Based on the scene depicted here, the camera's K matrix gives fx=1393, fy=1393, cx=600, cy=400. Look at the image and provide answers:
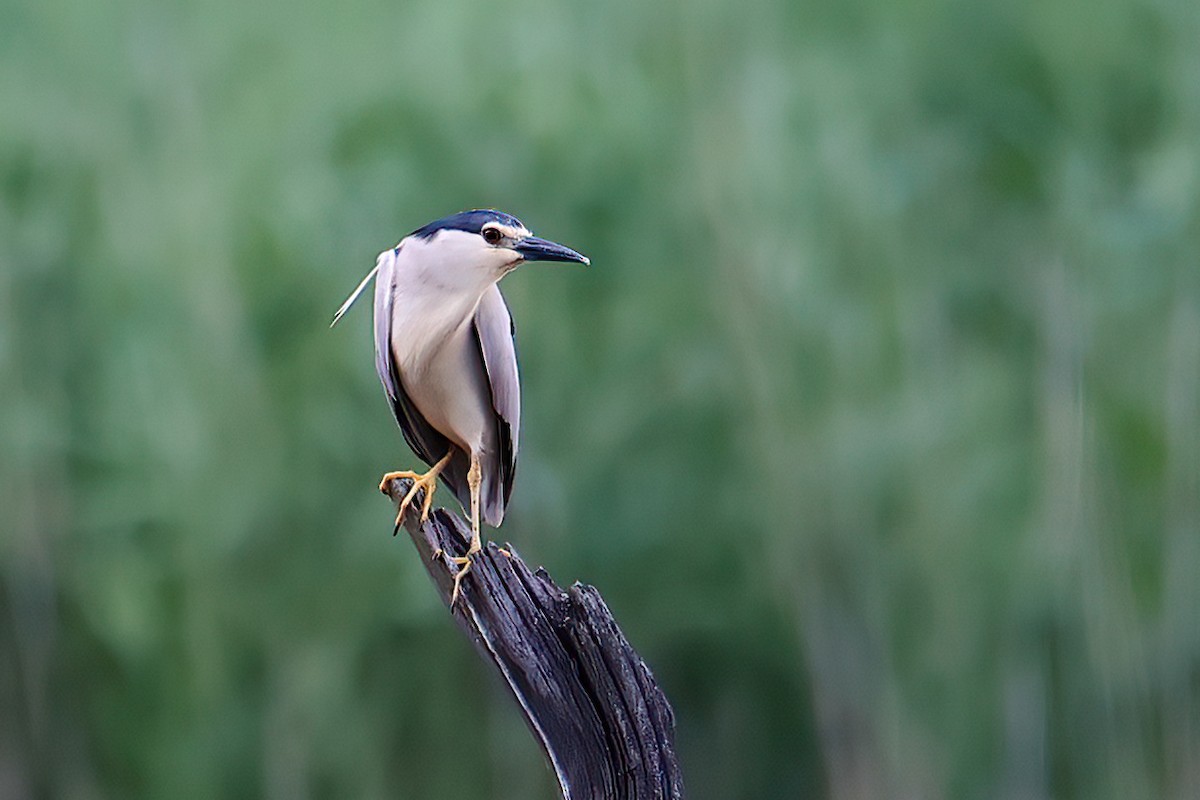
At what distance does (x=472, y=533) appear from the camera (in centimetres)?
217

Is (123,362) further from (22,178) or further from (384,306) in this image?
(384,306)

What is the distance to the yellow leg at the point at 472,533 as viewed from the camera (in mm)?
2100

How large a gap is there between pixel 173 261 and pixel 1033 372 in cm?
302

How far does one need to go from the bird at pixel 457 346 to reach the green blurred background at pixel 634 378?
2286 millimetres

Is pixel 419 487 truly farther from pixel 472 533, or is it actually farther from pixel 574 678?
pixel 574 678

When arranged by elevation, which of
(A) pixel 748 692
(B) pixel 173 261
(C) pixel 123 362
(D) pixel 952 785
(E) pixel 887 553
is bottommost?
(D) pixel 952 785

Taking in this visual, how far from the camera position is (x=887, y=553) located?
16.3 feet

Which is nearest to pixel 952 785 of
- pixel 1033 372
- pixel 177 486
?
pixel 1033 372

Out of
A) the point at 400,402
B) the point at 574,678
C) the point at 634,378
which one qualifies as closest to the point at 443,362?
the point at 400,402

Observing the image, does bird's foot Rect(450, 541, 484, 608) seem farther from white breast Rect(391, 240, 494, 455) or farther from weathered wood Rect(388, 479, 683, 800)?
white breast Rect(391, 240, 494, 455)

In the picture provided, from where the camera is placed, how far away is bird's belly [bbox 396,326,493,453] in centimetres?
230

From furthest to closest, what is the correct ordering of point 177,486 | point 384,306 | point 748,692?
point 748,692 → point 177,486 → point 384,306

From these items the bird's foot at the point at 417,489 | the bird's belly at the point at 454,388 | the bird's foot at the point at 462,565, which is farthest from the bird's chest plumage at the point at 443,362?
the bird's foot at the point at 462,565

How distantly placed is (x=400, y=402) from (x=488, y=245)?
39cm
